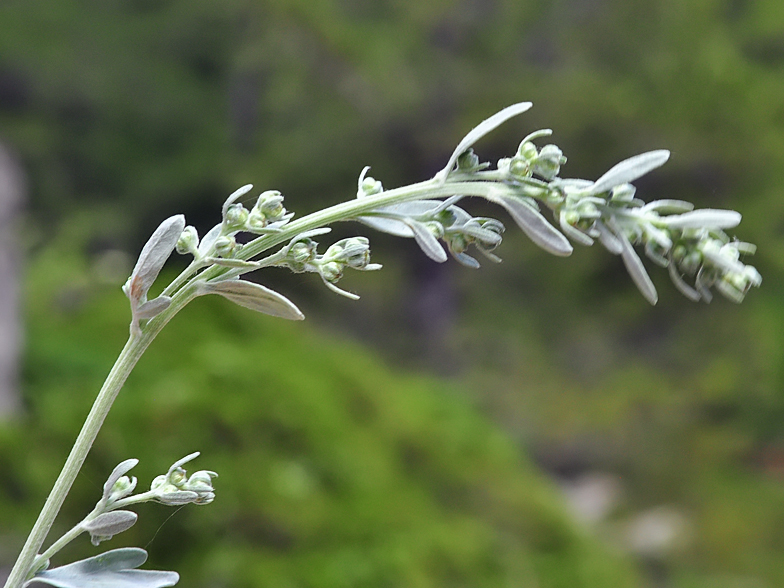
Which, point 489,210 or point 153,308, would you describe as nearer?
point 153,308

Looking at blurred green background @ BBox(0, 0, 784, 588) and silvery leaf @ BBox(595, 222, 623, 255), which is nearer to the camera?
silvery leaf @ BBox(595, 222, 623, 255)

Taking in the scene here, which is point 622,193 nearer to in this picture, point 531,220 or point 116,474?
point 531,220

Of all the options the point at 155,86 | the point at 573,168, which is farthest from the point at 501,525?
the point at 155,86

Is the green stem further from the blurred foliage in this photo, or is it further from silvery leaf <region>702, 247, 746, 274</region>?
the blurred foliage

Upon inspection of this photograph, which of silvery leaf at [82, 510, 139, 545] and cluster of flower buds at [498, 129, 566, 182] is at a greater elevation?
cluster of flower buds at [498, 129, 566, 182]

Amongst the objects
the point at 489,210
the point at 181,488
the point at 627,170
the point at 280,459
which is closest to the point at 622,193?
the point at 627,170

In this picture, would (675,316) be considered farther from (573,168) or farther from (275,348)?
(275,348)

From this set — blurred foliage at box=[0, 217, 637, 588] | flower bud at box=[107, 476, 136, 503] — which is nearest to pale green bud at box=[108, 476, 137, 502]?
flower bud at box=[107, 476, 136, 503]
